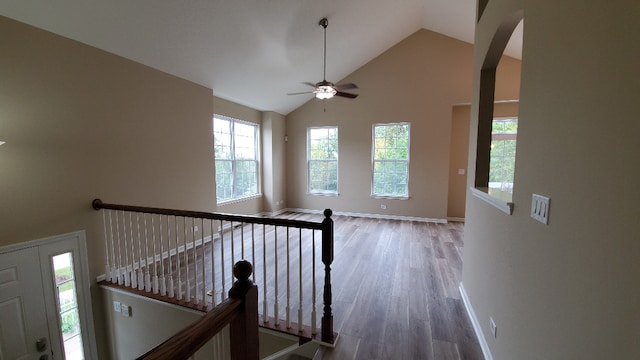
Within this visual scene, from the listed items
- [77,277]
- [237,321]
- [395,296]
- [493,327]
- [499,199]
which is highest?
[499,199]

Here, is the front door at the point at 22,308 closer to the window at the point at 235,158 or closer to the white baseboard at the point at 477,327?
the window at the point at 235,158

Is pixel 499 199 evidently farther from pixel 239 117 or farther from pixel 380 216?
pixel 239 117

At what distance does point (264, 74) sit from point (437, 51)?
374cm

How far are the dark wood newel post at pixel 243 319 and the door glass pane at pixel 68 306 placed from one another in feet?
9.75

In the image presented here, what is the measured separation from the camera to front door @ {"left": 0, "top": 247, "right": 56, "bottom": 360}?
2.29 metres

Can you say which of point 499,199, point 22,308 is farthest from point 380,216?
point 22,308

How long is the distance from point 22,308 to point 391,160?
6.06 meters

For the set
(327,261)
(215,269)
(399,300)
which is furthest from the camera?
(215,269)

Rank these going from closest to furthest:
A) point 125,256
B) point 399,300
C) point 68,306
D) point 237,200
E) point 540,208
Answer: point 540,208 < point 399,300 < point 68,306 < point 125,256 < point 237,200

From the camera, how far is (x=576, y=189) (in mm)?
936

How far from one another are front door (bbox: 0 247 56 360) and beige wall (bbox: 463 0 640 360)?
13.2 feet

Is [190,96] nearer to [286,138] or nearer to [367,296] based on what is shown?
[286,138]

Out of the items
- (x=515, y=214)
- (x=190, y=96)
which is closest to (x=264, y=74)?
(x=190, y=96)

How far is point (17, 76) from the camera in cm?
231
